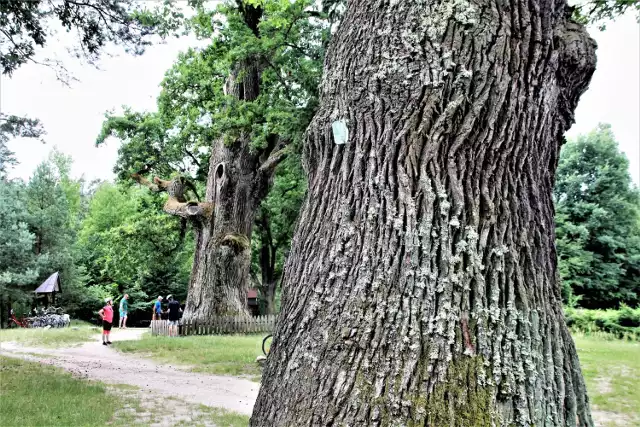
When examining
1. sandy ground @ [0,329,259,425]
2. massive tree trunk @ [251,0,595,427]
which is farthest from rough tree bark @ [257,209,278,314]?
massive tree trunk @ [251,0,595,427]

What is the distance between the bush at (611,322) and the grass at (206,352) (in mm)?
14550

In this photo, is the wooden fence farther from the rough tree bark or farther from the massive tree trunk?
the massive tree trunk

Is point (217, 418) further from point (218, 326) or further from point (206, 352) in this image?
point (218, 326)

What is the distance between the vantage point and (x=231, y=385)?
8.27 m

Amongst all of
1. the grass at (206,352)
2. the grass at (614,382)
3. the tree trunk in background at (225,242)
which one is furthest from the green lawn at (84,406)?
the tree trunk in background at (225,242)

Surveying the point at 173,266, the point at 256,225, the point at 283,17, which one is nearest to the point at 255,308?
the point at 173,266

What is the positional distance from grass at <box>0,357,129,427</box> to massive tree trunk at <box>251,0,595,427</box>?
4398 millimetres

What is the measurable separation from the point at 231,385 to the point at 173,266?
92.5 ft

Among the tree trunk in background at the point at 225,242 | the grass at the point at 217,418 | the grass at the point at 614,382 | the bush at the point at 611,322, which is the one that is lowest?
the grass at the point at 217,418

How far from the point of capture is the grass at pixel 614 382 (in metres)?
6.65

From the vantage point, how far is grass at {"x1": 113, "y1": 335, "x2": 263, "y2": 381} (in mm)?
9898

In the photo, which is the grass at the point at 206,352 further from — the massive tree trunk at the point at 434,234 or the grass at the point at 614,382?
the massive tree trunk at the point at 434,234

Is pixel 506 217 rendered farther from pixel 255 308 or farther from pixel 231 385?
pixel 255 308

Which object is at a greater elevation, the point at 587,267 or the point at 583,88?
the point at 587,267
